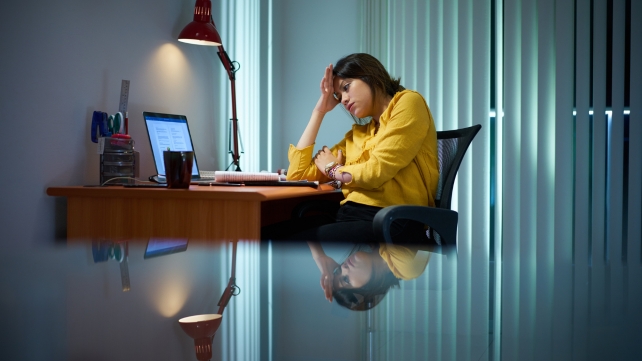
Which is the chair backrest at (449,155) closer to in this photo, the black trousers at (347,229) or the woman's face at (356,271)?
the black trousers at (347,229)

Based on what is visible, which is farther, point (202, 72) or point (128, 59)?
point (202, 72)

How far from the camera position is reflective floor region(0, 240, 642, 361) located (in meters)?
0.15

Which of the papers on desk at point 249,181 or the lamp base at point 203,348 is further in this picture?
the papers on desk at point 249,181

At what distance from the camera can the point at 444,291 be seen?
0.24 metres

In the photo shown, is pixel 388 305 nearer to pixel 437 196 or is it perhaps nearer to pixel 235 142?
pixel 437 196

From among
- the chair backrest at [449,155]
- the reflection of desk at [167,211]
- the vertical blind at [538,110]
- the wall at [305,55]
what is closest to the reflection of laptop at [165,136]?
the reflection of desk at [167,211]

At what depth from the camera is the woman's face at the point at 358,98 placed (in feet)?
7.45

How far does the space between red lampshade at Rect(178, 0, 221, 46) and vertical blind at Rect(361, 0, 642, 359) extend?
1.45 metres

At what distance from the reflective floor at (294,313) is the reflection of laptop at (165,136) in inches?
76.4

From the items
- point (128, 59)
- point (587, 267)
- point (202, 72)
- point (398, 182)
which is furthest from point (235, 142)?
point (587, 267)

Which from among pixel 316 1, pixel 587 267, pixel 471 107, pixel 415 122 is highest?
pixel 316 1

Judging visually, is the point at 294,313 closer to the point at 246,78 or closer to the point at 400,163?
the point at 400,163

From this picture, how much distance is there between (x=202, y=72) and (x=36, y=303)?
302 centimetres

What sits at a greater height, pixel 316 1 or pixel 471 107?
pixel 316 1
